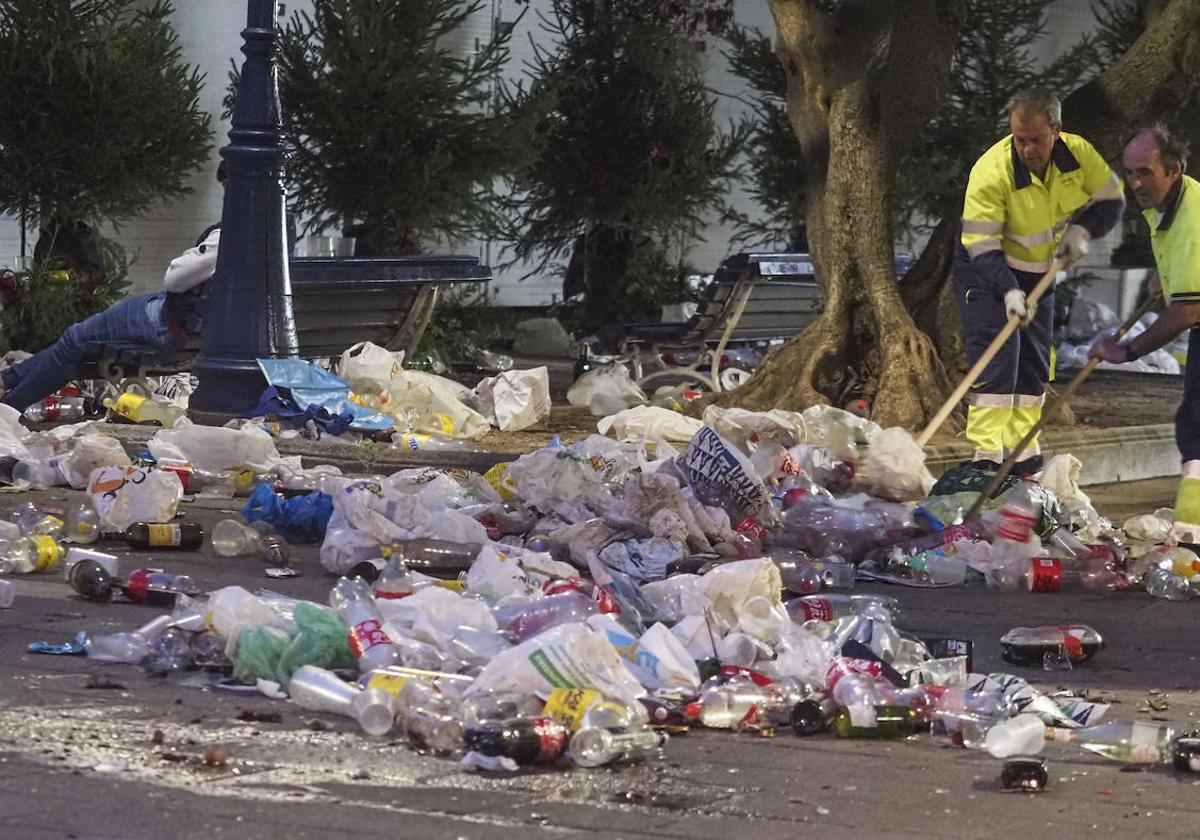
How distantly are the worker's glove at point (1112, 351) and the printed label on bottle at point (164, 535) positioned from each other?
3577mm

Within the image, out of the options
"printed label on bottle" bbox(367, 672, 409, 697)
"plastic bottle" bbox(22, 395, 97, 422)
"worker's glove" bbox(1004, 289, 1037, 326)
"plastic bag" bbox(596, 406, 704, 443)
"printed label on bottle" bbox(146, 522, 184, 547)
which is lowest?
"printed label on bottle" bbox(367, 672, 409, 697)

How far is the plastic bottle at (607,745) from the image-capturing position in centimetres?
454

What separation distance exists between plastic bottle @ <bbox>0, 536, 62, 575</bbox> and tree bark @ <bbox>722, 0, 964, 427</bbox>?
505cm

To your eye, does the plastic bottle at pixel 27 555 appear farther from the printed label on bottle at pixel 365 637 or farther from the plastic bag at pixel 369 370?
the plastic bag at pixel 369 370

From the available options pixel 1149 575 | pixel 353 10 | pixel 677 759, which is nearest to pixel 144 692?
pixel 677 759

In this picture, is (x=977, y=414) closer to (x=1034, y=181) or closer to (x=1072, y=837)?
(x=1034, y=181)

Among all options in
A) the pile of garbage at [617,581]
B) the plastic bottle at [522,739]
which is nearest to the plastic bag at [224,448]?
the pile of garbage at [617,581]

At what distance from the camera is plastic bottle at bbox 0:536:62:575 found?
682 cm

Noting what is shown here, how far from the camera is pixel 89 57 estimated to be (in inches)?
577

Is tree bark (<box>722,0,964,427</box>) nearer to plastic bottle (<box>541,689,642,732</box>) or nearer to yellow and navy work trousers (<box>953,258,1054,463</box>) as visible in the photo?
yellow and navy work trousers (<box>953,258,1054,463</box>)

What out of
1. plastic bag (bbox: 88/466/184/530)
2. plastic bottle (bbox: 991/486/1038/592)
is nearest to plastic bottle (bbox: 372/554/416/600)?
plastic bag (bbox: 88/466/184/530)

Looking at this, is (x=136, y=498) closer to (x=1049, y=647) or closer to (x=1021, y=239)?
(x=1049, y=647)

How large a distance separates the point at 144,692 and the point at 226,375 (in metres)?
5.19

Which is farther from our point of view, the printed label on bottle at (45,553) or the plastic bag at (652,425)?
the plastic bag at (652,425)
